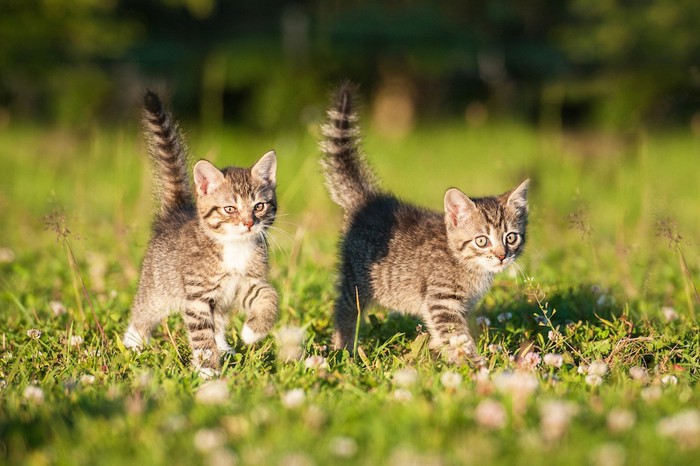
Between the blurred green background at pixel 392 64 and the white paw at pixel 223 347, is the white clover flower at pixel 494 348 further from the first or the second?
the blurred green background at pixel 392 64

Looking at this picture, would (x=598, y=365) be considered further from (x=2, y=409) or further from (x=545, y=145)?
(x=545, y=145)

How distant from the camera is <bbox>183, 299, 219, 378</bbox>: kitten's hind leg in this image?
4.73 meters

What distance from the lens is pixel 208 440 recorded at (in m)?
3.11

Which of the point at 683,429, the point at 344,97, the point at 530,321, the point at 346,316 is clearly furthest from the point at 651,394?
the point at 344,97

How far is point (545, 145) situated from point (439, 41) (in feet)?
29.5

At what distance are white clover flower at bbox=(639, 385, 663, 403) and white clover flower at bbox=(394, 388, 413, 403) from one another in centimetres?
104

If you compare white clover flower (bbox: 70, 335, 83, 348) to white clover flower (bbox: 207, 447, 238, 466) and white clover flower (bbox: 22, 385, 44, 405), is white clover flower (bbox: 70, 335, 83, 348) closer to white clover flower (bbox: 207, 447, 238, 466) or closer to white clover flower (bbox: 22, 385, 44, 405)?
white clover flower (bbox: 22, 385, 44, 405)

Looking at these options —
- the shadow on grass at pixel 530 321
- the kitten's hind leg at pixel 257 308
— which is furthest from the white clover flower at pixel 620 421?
the kitten's hind leg at pixel 257 308

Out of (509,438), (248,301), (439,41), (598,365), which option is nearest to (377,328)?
(248,301)

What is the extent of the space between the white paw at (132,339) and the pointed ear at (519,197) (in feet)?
8.28

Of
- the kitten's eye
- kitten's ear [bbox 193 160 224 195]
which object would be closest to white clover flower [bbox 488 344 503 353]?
the kitten's eye

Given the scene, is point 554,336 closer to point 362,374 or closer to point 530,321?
point 530,321

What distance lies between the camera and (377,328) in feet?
18.0

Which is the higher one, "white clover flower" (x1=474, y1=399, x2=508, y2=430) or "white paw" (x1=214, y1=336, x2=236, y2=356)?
"white paw" (x1=214, y1=336, x2=236, y2=356)
